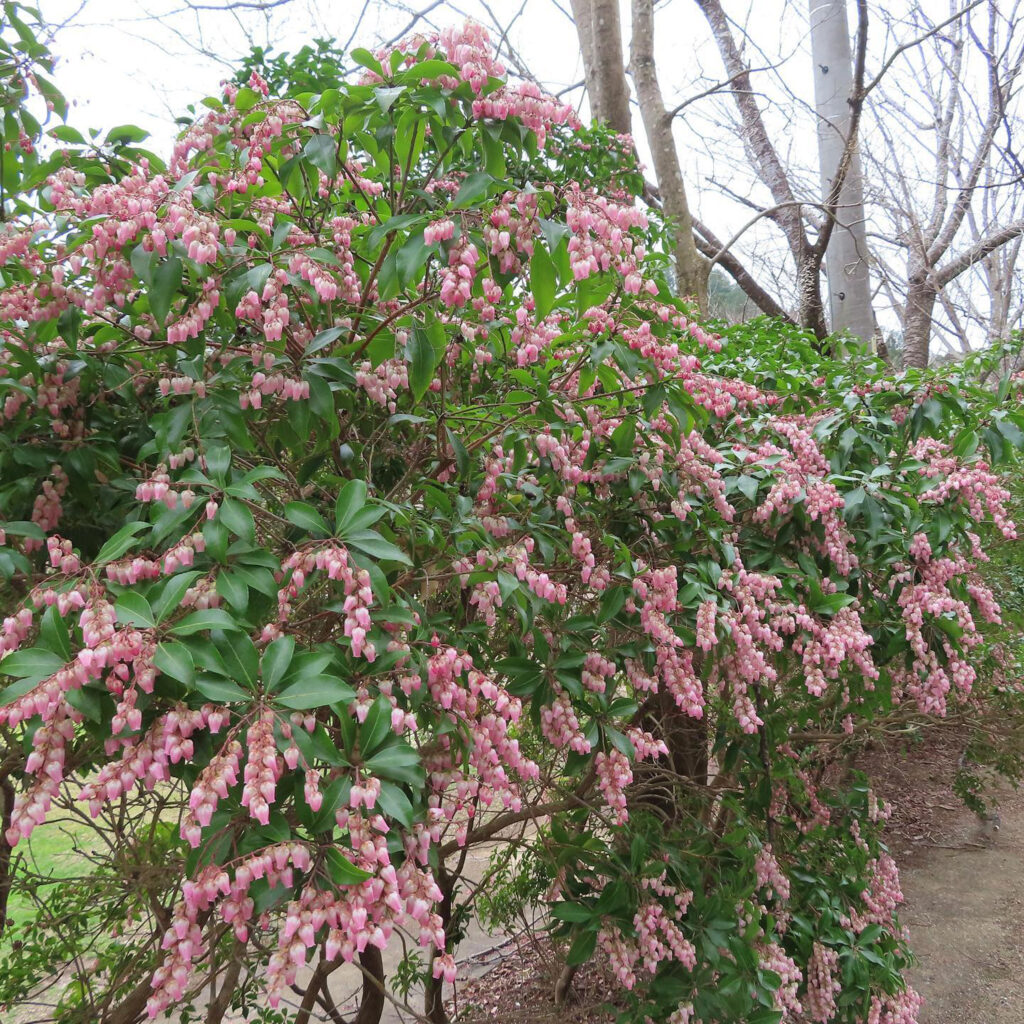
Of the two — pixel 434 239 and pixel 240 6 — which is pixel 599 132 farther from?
pixel 240 6

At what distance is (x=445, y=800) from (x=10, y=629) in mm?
921

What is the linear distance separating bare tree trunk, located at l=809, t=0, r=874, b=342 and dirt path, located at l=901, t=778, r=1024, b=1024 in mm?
4323

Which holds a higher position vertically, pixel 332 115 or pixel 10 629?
pixel 332 115

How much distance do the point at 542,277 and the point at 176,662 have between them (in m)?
0.98

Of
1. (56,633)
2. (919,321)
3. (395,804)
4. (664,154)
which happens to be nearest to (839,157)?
(919,321)

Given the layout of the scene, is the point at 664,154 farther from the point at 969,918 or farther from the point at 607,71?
the point at 969,918

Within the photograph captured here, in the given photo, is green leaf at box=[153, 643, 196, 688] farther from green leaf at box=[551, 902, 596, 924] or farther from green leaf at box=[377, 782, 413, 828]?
green leaf at box=[551, 902, 596, 924]

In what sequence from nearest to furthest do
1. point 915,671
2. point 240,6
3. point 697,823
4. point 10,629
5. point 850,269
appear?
point 10,629 < point 915,671 < point 697,823 < point 240,6 < point 850,269

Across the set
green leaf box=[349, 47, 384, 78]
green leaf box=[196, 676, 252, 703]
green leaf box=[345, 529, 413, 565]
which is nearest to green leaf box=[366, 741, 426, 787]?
green leaf box=[196, 676, 252, 703]

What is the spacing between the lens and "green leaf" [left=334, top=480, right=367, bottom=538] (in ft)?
4.94

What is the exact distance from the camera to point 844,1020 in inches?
Answer: 126

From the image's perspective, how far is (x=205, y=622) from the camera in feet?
4.12

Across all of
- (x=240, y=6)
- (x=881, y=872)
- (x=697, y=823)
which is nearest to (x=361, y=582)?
(x=697, y=823)

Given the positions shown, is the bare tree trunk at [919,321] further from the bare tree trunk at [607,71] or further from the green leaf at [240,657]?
the green leaf at [240,657]
